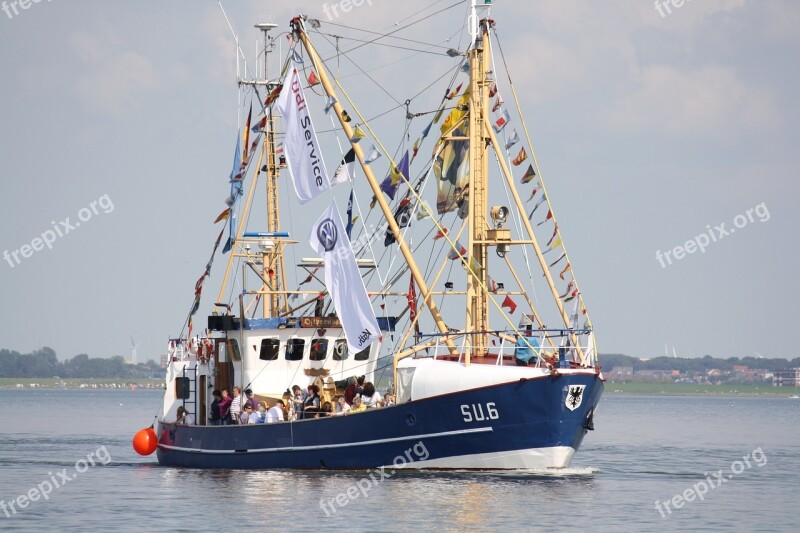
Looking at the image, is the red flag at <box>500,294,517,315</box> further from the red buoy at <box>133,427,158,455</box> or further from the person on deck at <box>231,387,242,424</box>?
the red buoy at <box>133,427,158,455</box>

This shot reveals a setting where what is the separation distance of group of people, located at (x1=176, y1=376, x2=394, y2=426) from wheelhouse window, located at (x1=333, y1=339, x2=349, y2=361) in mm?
806

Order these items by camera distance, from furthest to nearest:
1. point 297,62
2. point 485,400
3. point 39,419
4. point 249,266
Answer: point 39,419 → point 249,266 → point 297,62 → point 485,400

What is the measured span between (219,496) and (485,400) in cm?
751

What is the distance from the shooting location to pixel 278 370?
45969 mm

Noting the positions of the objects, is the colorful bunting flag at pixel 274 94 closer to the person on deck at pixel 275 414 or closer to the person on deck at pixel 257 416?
the person on deck at pixel 257 416

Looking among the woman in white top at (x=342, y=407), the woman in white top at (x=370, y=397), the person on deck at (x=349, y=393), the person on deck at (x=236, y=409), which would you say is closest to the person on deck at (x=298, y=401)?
the woman in white top at (x=342, y=407)

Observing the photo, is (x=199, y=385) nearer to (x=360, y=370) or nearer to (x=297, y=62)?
(x=360, y=370)

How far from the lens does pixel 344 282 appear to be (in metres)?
41.9

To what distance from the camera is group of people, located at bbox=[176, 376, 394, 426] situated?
41.4 meters

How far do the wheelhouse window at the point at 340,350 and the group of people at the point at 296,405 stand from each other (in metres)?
0.81

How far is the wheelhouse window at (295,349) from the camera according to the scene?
150 feet

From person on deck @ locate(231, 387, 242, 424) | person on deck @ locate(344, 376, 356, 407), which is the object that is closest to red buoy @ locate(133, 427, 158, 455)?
person on deck @ locate(231, 387, 242, 424)

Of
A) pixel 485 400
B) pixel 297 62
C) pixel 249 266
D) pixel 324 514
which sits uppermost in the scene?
pixel 297 62

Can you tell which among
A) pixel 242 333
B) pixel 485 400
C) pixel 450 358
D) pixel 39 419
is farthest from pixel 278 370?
pixel 39 419
